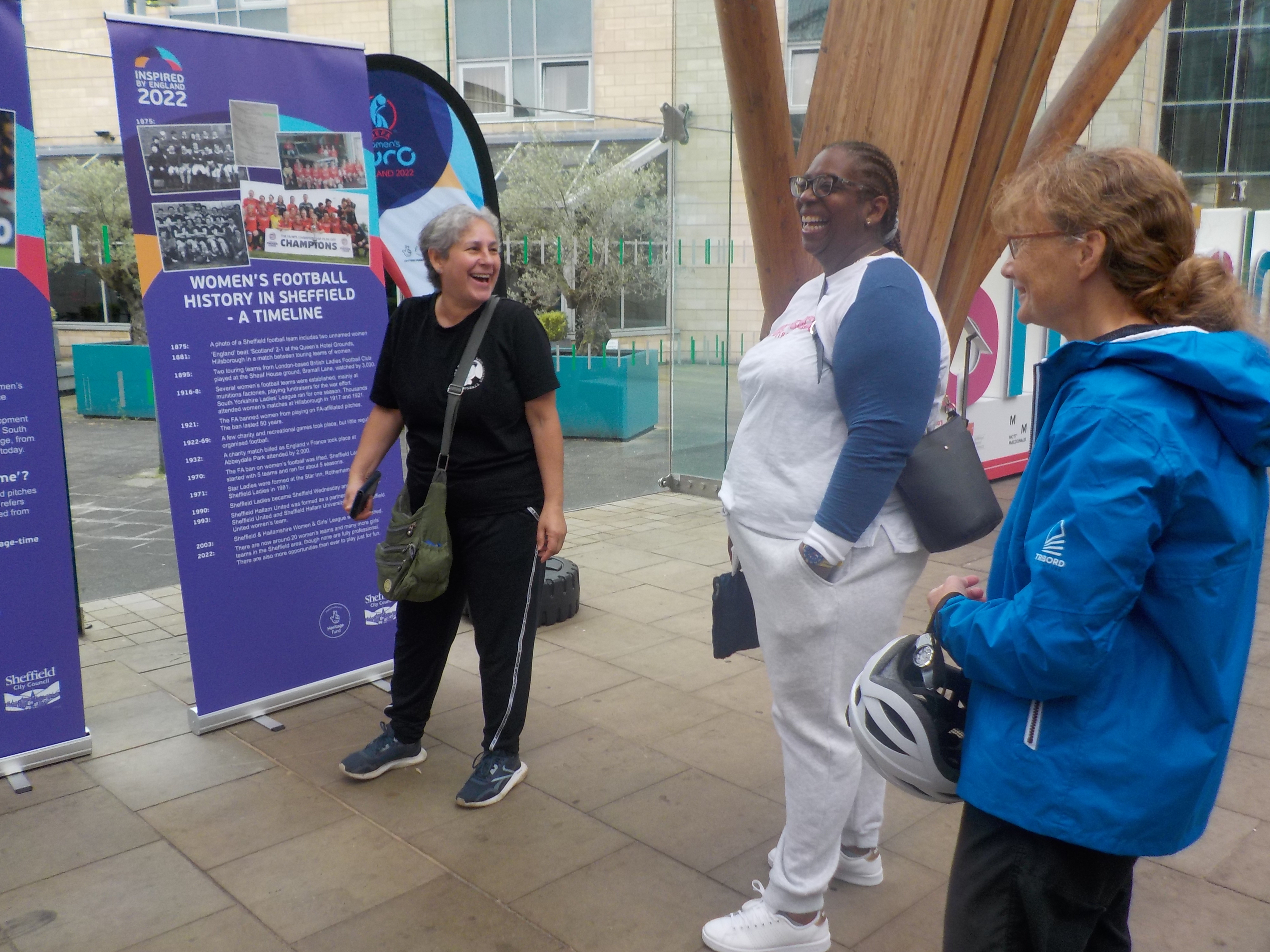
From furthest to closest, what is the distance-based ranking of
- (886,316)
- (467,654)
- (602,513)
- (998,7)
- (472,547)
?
(602,513) → (467,654) → (998,7) → (472,547) → (886,316)

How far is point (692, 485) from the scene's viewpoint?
9.10m

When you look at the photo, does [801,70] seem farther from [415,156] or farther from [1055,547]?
[1055,547]

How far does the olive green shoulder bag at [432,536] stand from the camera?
326 cm

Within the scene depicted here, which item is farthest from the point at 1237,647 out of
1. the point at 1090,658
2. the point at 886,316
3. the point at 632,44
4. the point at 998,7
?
the point at 632,44

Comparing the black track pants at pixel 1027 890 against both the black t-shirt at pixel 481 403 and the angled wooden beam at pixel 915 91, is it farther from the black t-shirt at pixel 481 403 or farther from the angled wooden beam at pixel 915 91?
the angled wooden beam at pixel 915 91

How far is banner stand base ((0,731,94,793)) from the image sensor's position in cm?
357

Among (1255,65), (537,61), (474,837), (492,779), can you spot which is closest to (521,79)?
(537,61)

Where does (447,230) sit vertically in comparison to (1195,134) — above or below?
below

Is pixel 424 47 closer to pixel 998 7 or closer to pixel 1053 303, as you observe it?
pixel 998 7

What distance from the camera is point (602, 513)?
8352 millimetres

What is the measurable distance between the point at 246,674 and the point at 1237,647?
138 inches

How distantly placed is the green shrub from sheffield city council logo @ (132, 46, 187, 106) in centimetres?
801

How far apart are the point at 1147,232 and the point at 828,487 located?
0.92 metres

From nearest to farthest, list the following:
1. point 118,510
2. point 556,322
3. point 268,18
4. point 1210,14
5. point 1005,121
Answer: point 1005,121 → point 118,510 → point 556,322 → point 268,18 → point 1210,14
